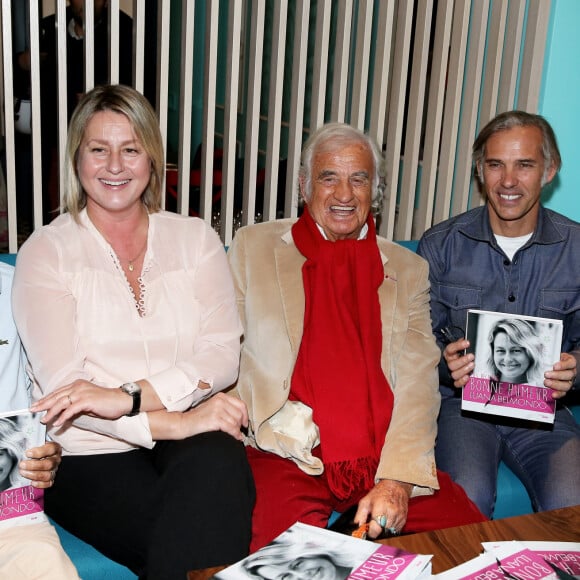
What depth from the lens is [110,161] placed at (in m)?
2.06

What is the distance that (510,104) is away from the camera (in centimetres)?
329

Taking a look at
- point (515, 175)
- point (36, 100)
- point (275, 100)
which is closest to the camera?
point (515, 175)

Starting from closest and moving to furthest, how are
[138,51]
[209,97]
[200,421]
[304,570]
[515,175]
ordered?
1. [304,570]
2. [200,421]
3. [515,175]
4. [138,51]
5. [209,97]

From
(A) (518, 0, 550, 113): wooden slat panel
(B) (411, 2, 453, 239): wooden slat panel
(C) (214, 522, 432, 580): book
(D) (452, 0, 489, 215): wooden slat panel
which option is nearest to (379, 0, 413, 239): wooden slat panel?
(B) (411, 2, 453, 239): wooden slat panel

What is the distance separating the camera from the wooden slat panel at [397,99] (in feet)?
10.1

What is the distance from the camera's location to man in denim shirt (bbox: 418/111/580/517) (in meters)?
2.36

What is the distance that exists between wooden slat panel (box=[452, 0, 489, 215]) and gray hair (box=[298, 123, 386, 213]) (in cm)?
92

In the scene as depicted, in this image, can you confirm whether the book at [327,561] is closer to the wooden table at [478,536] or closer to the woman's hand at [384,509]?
the wooden table at [478,536]

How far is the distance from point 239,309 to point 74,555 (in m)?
0.80

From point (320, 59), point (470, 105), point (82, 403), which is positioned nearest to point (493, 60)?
point (470, 105)

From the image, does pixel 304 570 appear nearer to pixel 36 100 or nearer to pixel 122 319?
pixel 122 319

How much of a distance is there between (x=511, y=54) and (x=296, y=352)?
1691mm

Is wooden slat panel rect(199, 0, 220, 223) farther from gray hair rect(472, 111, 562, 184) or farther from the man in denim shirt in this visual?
gray hair rect(472, 111, 562, 184)

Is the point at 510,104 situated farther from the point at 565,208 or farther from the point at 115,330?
the point at 115,330
